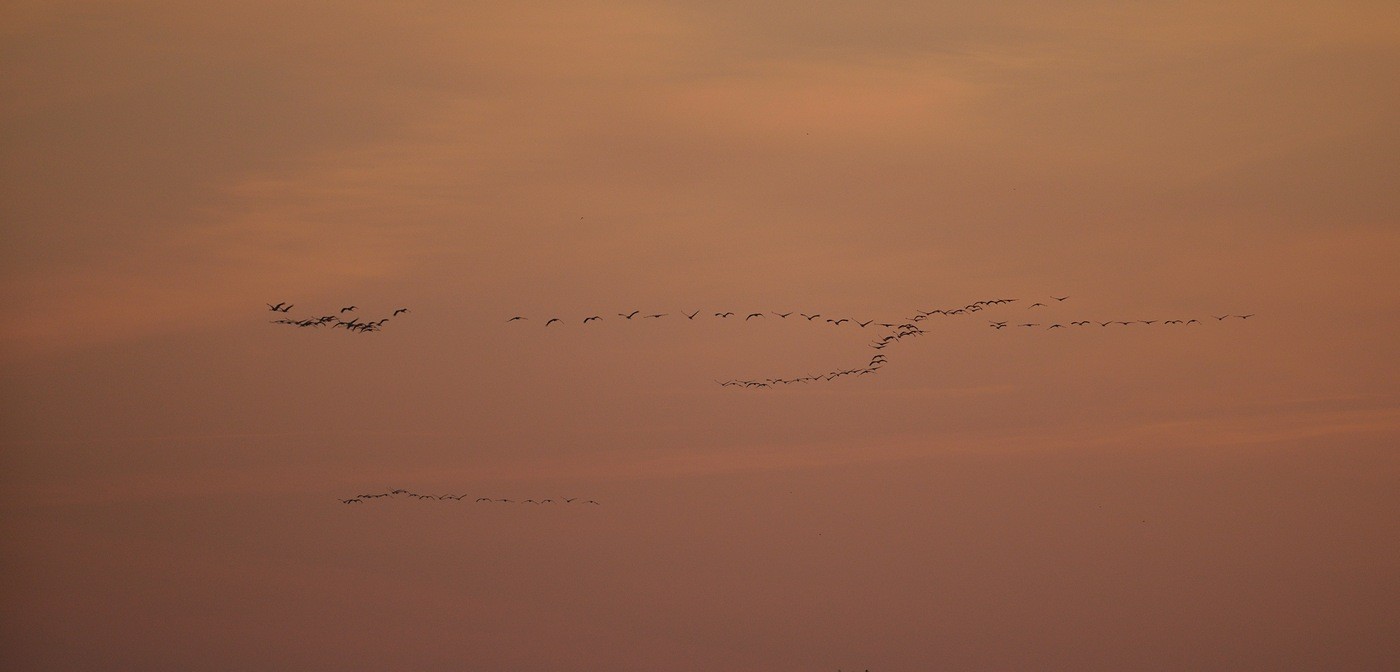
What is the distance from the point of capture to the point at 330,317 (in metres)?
15.6

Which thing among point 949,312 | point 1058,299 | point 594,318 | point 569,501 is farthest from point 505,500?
point 1058,299

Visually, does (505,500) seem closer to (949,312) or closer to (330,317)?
(330,317)

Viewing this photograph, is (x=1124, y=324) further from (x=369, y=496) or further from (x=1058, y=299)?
(x=369, y=496)

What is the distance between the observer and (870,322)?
52.2ft

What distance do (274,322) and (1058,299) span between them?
1017cm

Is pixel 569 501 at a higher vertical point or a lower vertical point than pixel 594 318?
lower

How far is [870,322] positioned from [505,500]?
5.22 meters

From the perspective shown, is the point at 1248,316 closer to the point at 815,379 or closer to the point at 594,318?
A: the point at 815,379

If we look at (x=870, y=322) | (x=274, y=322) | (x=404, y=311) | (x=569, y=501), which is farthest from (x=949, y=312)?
(x=274, y=322)

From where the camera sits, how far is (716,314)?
1581 cm

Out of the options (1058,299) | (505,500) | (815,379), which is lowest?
(505,500)

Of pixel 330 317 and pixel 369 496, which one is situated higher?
pixel 330 317

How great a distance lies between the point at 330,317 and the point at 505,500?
324cm

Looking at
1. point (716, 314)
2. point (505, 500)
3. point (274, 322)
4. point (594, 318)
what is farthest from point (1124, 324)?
point (274, 322)
